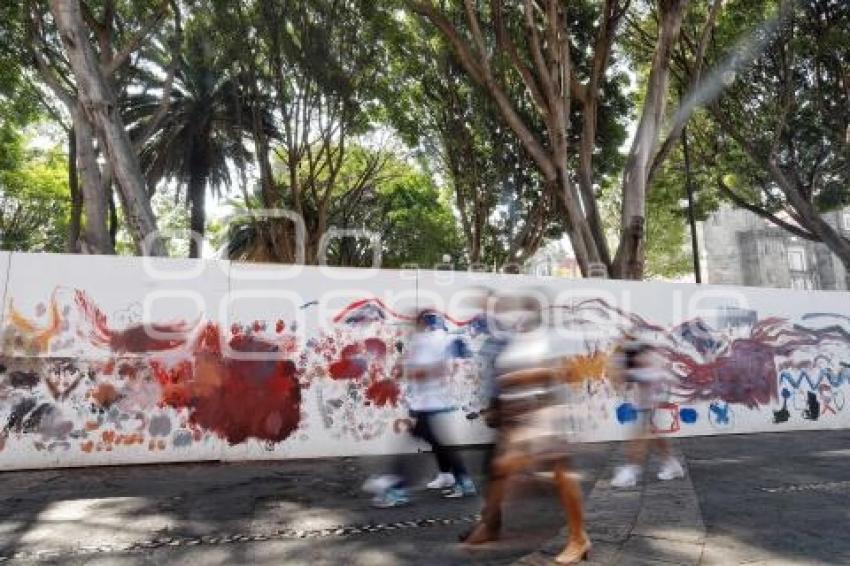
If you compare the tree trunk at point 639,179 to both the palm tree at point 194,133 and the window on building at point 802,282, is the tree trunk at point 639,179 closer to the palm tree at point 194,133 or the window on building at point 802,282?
the palm tree at point 194,133

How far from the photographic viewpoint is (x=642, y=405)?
6.60 m

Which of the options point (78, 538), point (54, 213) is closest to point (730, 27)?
point (78, 538)

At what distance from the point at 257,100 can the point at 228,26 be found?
2236 millimetres

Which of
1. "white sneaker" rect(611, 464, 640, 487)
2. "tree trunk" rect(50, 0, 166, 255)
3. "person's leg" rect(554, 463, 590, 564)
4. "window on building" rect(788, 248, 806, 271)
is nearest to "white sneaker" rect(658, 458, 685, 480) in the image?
"white sneaker" rect(611, 464, 640, 487)

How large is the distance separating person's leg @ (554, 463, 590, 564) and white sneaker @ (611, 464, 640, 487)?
2486 mm

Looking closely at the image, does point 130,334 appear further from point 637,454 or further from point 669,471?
point 669,471

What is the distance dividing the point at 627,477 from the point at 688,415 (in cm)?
469

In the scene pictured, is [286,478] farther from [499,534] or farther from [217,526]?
[499,534]

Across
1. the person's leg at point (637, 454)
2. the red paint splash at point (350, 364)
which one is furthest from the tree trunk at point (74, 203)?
the person's leg at point (637, 454)

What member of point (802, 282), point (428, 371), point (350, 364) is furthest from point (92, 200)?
point (802, 282)

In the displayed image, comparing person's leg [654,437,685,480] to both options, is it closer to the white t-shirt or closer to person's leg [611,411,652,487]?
person's leg [611,411,652,487]

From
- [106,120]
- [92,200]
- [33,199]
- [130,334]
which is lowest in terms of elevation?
[130,334]

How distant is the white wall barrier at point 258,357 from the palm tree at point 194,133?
1089 cm

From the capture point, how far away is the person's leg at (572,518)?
13.6ft
